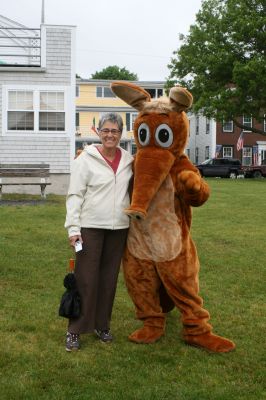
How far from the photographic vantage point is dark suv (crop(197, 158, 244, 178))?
37.9m

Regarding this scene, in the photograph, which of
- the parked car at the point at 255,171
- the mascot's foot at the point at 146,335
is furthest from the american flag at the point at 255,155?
the mascot's foot at the point at 146,335

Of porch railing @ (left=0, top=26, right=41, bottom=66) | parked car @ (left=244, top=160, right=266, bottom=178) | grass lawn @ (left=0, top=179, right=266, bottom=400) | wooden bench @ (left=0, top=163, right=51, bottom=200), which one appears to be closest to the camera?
grass lawn @ (left=0, top=179, right=266, bottom=400)

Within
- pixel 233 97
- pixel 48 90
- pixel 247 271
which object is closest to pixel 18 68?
pixel 48 90

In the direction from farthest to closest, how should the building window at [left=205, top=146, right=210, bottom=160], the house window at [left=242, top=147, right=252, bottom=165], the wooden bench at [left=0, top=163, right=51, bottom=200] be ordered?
the building window at [left=205, top=146, right=210, bottom=160] < the house window at [left=242, top=147, right=252, bottom=165] < the wooden bench at [left=0, top=163, right=51, bottom=200]

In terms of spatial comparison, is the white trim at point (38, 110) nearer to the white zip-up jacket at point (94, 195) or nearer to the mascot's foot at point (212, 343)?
the white zip-up jacket at point (94, 195)

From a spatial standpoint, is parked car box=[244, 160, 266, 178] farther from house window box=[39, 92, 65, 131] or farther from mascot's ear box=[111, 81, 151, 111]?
mascot's ear box=[111, 81, 151, 111]

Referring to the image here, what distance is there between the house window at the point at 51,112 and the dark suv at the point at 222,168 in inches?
860

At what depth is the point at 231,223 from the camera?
1109 centimetres

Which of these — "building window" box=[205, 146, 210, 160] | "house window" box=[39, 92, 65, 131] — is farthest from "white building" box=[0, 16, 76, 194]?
"building window" box=[205, 146, 210, 160]

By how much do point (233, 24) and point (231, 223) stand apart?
2482cm

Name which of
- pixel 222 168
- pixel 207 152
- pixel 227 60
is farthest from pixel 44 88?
pixel 207 152

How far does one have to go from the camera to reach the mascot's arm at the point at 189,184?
13.2 feet

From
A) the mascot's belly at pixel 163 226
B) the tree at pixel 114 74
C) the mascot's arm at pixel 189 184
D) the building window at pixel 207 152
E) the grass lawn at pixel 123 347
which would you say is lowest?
the grass lawn at pixel 123 347

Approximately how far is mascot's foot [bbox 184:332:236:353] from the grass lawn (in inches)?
2.3
